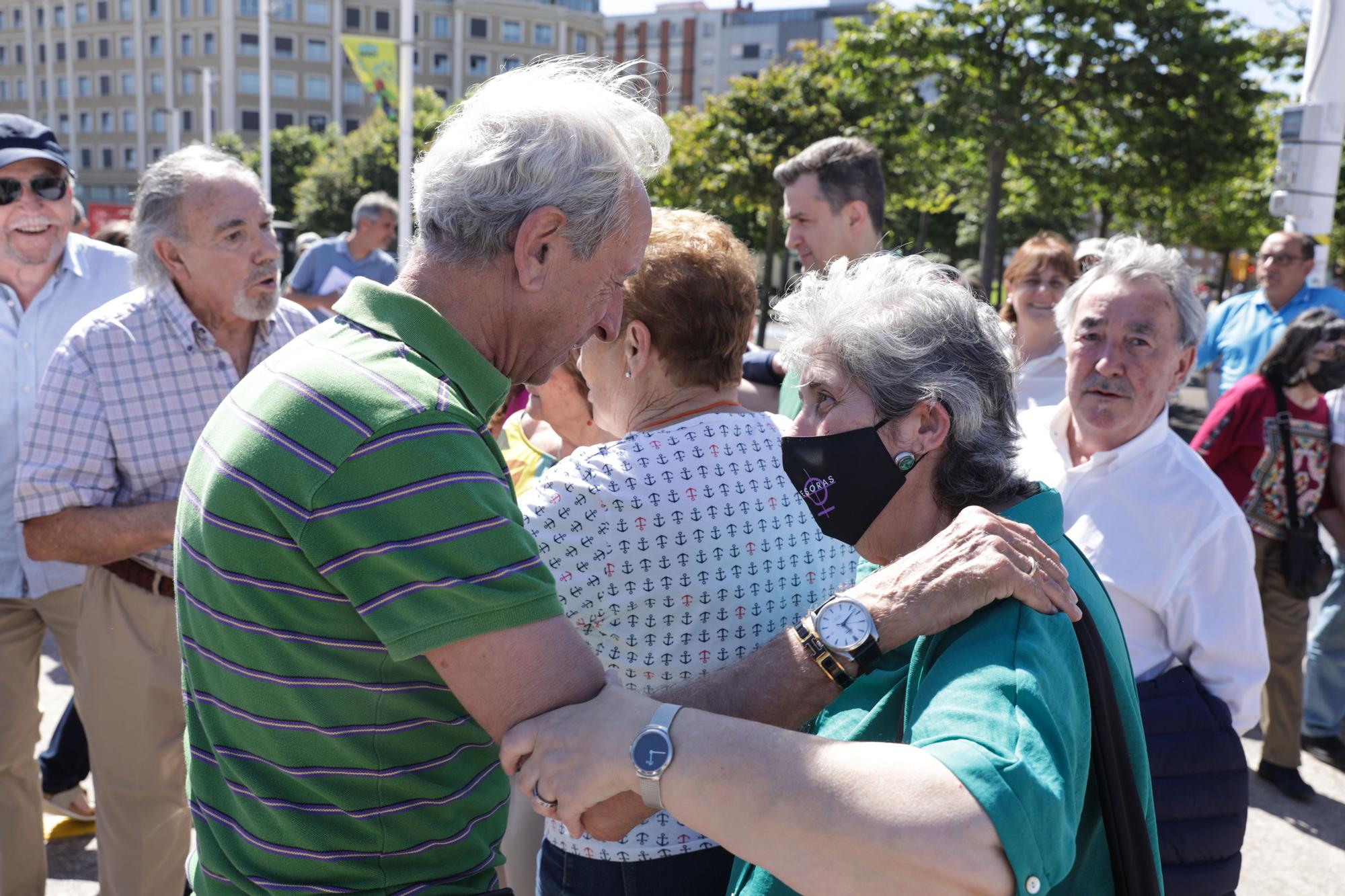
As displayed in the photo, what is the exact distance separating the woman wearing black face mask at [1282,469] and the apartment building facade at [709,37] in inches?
3229

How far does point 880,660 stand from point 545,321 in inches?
27.8

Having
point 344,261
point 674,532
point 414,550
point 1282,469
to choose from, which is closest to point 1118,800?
point 674,532

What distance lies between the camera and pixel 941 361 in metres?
1.70

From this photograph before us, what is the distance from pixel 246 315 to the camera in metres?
3.13

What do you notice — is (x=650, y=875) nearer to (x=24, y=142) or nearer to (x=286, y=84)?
(x=24, y=142)

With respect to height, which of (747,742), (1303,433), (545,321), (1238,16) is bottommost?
(1303,433)

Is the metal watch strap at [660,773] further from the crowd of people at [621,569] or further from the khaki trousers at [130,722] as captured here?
the khaki trousers at [130,722]

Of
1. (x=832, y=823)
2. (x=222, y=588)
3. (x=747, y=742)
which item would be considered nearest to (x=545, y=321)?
(x=222, y=588)

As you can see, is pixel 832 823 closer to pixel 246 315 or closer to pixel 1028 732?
pixel 1028 732

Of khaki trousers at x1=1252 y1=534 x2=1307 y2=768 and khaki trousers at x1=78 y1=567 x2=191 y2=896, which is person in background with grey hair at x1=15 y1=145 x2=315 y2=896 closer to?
khaki trousers at x1=78 y1=567 x2=191 y2=896

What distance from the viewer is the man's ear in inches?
56.8

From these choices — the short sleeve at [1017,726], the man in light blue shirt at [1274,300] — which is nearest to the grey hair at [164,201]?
the short sleeve at [1017,726]

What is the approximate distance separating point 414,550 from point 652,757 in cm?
37

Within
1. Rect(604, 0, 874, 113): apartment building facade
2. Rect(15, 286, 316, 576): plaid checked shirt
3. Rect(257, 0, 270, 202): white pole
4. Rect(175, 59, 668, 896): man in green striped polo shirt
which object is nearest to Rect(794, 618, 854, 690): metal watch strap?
Rect(175, 59, 668, 896): man in green striped polo shirt
